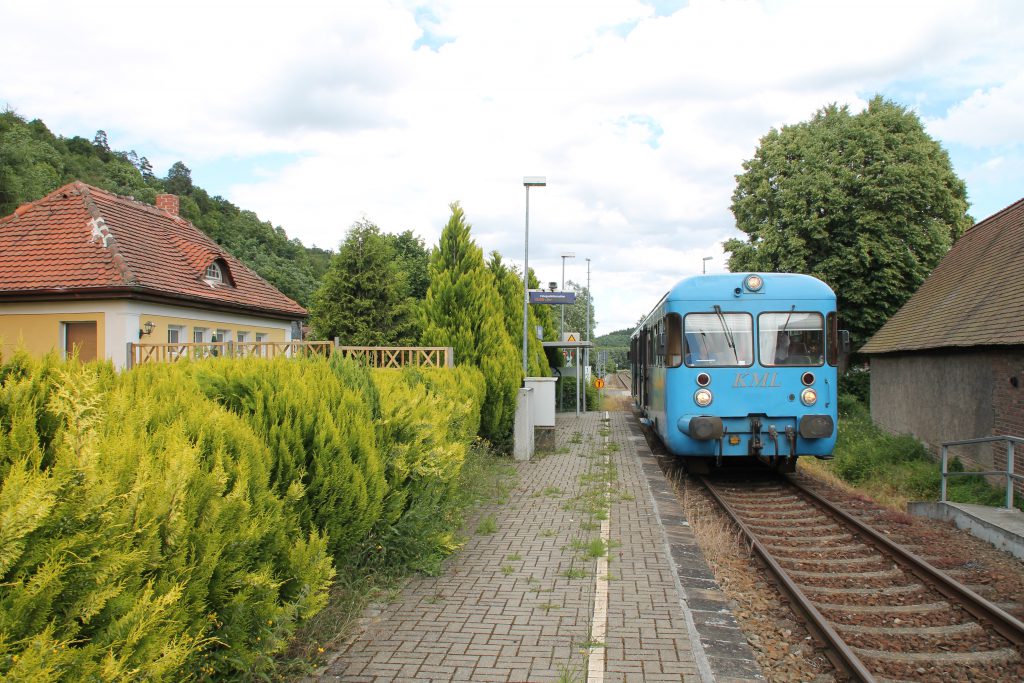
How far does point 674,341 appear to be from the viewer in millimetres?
11344

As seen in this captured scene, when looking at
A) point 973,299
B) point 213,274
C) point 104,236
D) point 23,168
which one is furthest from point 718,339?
point 23,168

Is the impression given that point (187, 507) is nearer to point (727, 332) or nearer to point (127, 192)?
point (727, 332)

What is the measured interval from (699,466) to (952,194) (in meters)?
21.3

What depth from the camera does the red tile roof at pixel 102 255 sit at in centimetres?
1920

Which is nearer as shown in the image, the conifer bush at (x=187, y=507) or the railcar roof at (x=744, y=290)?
the conifer bush at (x=187, y=507)

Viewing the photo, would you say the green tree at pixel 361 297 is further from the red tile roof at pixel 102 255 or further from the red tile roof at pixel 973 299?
the red tile roof at pixel 973 299

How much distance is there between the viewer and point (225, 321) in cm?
2431

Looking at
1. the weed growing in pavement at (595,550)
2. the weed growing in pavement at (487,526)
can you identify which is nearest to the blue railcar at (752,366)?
the weed growing in pavement at (487,526)

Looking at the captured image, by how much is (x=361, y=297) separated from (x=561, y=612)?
31.2 metres

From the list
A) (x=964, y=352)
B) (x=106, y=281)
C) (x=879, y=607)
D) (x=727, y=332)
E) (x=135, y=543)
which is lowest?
(x=879, y=607)

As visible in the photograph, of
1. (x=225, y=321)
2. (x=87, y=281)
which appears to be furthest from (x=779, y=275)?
(x=225, y=321)

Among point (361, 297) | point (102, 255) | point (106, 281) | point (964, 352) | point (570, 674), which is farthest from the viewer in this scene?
point (361, 297)

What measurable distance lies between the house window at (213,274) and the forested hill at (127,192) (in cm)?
2293

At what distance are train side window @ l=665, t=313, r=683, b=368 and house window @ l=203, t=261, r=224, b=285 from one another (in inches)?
686
